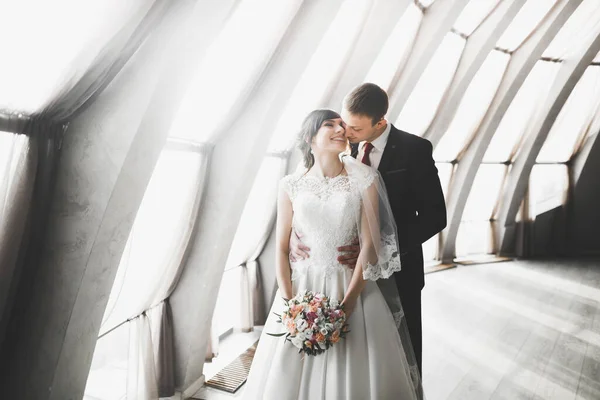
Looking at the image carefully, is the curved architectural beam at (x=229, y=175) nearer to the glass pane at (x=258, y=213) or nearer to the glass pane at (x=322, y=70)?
the glass pane at (x=322, y=70)

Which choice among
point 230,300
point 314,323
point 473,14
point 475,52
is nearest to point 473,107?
point 475,52

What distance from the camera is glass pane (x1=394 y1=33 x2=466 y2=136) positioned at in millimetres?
6981

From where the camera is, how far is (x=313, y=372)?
2.21 meters

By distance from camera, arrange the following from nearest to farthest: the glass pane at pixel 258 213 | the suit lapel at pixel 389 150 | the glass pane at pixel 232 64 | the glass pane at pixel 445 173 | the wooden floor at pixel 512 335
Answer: the suit lapel at pixel 389 150 → the glass pane at pixel 232 64 → the wooden floor at pixel 512 335 → the glass pane at pixel 258 213 → the glass pane at pixel 445 173

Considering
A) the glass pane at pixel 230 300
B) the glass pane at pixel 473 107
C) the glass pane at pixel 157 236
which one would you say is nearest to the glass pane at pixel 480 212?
the glass pane at pixel 473 107

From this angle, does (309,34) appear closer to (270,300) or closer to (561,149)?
(270,300)

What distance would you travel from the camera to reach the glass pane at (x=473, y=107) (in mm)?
7992

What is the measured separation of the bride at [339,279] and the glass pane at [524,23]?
6425mm

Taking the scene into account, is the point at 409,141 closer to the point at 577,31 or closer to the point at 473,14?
the point at 473,14

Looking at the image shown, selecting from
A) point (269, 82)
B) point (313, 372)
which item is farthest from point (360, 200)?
point (269, 82)

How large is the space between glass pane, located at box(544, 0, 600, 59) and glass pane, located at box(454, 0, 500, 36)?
91.3 inches

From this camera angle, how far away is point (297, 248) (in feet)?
7.94

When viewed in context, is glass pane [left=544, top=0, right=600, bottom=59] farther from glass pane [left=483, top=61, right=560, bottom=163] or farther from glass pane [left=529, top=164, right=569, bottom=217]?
glass pane [left=529, top=164, right=569, bottom=217]

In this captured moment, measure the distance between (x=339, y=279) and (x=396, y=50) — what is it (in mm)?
4694
